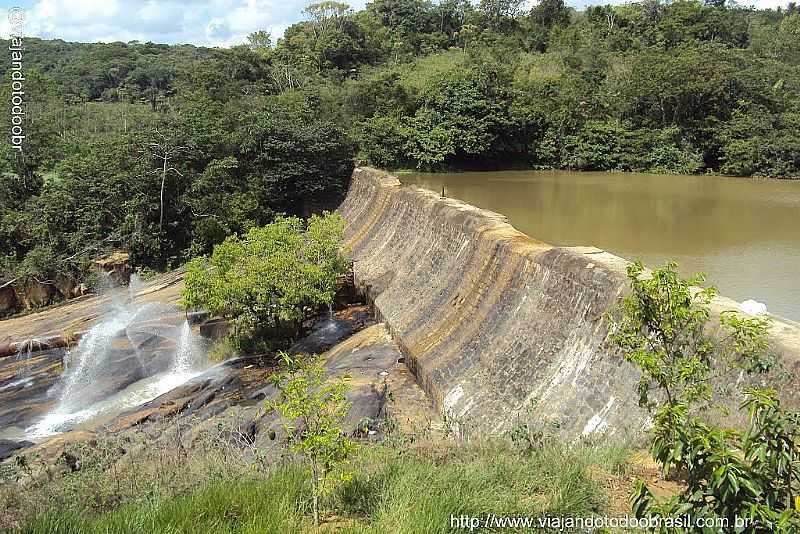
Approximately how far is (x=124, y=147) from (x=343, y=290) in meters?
Answer: 11.8

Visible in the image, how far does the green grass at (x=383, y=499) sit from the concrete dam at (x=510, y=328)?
5.55 feet

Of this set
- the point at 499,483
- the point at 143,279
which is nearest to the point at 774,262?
the point at 499,483

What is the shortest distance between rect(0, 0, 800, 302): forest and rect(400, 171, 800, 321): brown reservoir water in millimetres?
2512

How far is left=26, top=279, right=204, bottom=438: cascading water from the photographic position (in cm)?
1309

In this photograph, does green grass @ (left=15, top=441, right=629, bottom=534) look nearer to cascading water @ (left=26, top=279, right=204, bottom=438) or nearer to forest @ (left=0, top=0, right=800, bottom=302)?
cascading water @ (left=26, top=279, right=204, bottom=438)

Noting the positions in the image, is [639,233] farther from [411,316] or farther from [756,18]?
[756,18]

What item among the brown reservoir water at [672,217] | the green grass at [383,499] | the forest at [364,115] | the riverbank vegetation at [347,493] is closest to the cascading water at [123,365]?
the forest at [364,115]

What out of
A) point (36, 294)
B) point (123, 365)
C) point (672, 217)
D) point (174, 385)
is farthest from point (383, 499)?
point (672, 217)

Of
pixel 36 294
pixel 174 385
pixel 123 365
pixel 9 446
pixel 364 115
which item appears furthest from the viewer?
pixel 364 115

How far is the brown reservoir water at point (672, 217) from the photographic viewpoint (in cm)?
1683

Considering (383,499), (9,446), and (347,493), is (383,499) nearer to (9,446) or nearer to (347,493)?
(347,493)

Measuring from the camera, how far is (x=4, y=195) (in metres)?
23.0

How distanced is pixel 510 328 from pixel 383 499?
6478 millimetres

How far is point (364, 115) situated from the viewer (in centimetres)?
3697
